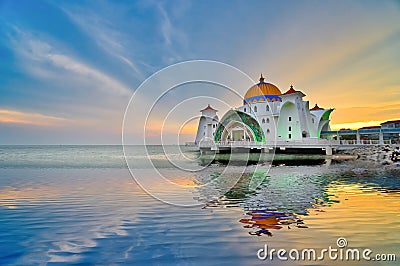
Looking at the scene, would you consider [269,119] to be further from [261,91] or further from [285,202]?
[285,202]

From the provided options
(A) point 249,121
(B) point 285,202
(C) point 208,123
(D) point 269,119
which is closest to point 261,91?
(D) point 269,119

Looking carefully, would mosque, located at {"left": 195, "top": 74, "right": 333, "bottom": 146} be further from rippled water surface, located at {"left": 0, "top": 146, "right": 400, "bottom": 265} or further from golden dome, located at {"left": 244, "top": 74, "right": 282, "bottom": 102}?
rippled water surface, located at {"left": 0, "top": 146, "right": 400, "bottom": 265}

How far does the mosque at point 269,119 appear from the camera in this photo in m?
38.9

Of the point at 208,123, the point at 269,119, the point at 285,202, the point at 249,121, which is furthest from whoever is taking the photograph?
the point at 208,123

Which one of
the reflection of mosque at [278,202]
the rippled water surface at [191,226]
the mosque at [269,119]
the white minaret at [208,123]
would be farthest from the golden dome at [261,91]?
the rippled water surface at [191,226]

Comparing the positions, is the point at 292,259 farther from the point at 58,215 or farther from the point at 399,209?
the point at 58,215

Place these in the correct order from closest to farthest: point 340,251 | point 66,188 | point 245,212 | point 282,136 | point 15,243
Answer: point 340,251 < point 15,243 < point 245,212 < point 66,188 < point 282,136

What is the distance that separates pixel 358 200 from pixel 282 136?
33.3 m

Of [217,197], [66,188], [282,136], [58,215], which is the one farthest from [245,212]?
[282,136]

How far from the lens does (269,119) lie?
42875 mm

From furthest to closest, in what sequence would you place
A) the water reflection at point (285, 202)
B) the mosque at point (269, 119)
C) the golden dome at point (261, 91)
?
the golden dome at point (261, 91) < the mosque at point (269, 119) < the water reflection at point (285, 202)

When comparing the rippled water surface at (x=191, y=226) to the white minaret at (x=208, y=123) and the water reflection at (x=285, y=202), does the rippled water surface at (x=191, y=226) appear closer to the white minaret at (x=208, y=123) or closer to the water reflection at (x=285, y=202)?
the water reflection at (x=285, y=202)

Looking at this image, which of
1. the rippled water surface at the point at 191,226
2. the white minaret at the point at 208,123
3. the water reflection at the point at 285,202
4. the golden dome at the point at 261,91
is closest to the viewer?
the rippled water surface at the point at 191,226

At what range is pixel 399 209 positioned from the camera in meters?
7.23
